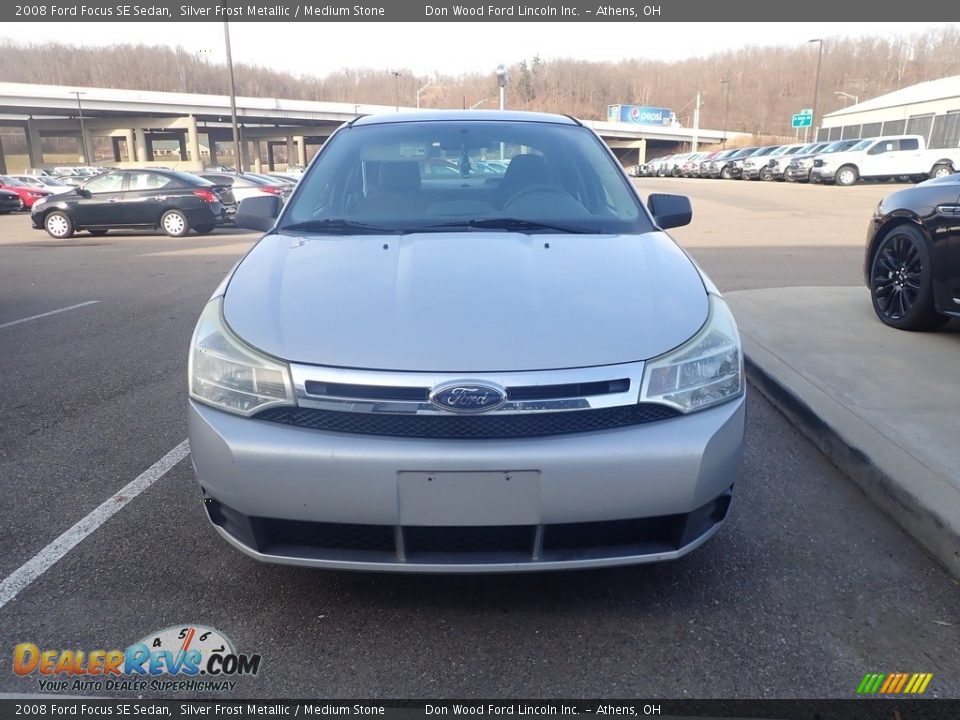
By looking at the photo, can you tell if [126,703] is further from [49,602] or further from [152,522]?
[152,522]

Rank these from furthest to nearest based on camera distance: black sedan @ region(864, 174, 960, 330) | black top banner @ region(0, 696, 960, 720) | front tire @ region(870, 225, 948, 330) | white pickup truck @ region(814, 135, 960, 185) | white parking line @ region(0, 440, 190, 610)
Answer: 1. white pickup truck @ region(814, 135, 960, 185)
2. front tire @ region(870, 225, 948, 330)
3. black sedan @ region(864, 174, 960, 330)
4. white parking line @ region(0, 440, 190, 610)
5. black top banner @ region(0, 696, 960, 720)

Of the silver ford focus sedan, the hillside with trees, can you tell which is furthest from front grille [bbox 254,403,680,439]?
the hillside with trees

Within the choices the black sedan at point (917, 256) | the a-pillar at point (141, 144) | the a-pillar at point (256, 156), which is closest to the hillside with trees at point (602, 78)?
the a-pillar at point (256, 156)

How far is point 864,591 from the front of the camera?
251 cm

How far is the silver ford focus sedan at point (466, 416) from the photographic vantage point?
79.2 inches

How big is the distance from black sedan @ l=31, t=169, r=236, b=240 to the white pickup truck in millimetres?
26287

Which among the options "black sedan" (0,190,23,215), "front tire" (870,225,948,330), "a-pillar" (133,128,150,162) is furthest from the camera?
"a-pillar" (133,128,150,162)

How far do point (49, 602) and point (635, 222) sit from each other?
2686 mm

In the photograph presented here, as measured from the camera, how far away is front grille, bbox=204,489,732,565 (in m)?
2.08

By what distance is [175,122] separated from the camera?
231 ft

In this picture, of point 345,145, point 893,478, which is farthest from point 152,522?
point 893,478

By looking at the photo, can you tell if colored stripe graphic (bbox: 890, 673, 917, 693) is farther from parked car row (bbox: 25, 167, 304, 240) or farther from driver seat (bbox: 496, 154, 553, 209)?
parked car row (bbox: 25, 167, 304, 240)

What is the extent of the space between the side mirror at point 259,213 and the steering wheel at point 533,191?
114 centimetres

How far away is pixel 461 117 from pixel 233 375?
228 centimetres
